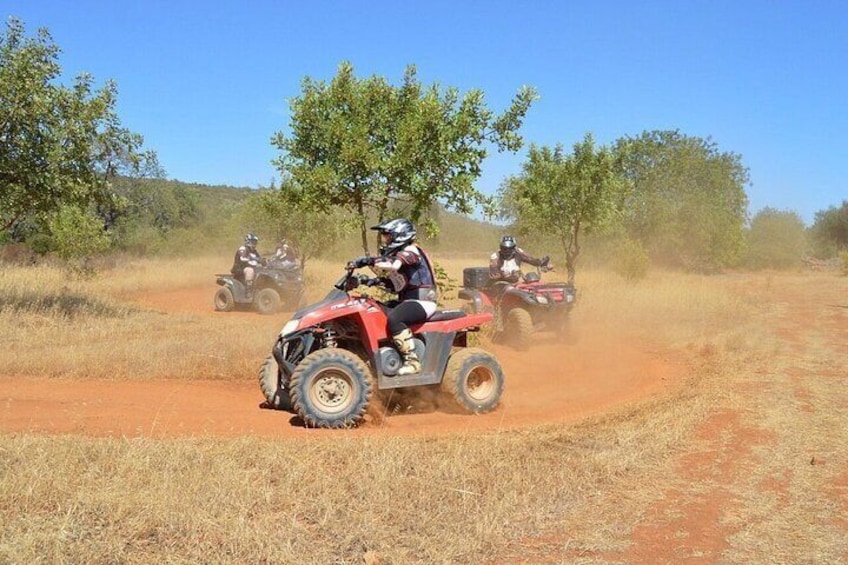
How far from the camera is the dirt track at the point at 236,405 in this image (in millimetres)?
7352

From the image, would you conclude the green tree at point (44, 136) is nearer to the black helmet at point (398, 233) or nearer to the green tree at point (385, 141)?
the green tree at point (385, 141)

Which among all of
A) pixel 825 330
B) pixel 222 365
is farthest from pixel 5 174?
pixel 825 330

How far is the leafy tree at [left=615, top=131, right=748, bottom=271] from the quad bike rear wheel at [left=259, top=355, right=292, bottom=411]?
36843 millimetres

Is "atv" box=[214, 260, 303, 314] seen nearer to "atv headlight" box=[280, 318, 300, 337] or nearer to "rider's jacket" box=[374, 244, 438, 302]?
"rider's jacket" box=[374, 244, 438, 302]

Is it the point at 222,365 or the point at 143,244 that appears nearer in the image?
the point at 222,365

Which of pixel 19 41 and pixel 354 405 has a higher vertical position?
pixel 19 41

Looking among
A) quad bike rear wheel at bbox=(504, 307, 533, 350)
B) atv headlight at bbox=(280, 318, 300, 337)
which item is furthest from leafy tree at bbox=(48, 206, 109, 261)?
atv headlight at bbox=(280, 318, 300, 337)

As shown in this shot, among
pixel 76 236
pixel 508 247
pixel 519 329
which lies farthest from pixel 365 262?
pixel 76 236

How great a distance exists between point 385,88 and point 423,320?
17.4 feet

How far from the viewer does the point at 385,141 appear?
483 inches

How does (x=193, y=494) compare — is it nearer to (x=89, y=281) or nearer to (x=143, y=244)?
(x=89, y=281)

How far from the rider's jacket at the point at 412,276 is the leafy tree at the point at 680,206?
36106 mm

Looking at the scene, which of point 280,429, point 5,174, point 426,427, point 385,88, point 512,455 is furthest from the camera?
point 5,174

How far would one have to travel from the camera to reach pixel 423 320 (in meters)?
8.46
